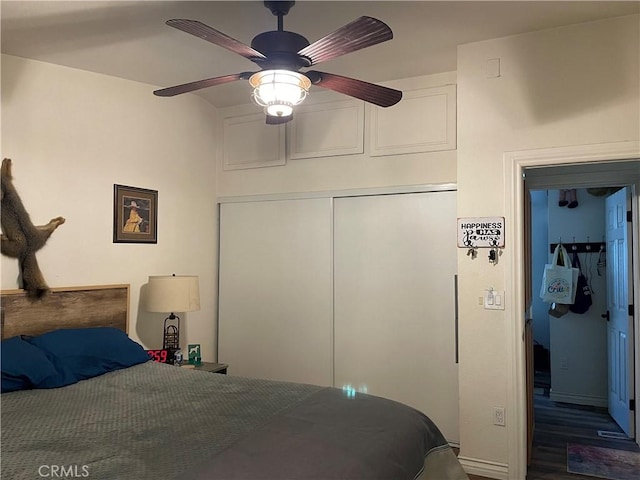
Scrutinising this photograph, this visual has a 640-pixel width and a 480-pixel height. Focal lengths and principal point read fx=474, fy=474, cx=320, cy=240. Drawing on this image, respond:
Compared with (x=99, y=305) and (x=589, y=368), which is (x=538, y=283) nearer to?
(x=589, y=368)

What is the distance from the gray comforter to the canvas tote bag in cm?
314

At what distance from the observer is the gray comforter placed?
1548mm

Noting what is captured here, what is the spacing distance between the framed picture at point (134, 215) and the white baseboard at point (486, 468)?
112 inches

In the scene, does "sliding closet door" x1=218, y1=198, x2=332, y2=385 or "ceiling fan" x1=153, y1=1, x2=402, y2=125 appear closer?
"ceiling fan" x1=153, y1=1, x2=402, y2=125

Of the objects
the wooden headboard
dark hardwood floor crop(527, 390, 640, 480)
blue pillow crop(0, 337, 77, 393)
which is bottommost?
dark hardwood floor crop(527, 390, 640, 480)

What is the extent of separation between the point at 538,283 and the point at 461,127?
3792 millimetres

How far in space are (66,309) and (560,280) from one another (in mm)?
4490

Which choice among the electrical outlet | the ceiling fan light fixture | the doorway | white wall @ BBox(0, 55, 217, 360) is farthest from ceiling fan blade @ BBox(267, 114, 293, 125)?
the doorway

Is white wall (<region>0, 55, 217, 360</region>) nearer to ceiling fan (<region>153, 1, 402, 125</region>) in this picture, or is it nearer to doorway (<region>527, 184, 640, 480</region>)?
ceiling fan (<region>153, 1, 402, 125</region>)

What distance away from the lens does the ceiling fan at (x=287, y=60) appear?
1961 millimetres

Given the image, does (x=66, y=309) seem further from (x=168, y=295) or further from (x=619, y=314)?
(x=619, y=314)

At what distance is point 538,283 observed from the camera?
20.3 ft

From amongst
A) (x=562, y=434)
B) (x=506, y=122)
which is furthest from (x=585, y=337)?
(x=506, y=122)

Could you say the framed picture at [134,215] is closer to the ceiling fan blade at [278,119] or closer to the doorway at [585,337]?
the ceiling fan blade at [278,119]
